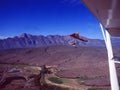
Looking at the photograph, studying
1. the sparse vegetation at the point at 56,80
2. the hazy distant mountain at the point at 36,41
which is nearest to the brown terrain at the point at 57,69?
the sparse vegetation at the point at 56,80

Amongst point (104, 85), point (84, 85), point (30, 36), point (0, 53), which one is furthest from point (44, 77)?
point (30, 36)

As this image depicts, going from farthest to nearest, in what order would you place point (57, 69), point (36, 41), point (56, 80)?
1. point (36, 41)
2. point (57, 69)
3. point (56, 80)

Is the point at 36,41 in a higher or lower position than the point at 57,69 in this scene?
higher

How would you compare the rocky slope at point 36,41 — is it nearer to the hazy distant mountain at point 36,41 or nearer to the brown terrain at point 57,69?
the hazy distant mountain at point 36,41

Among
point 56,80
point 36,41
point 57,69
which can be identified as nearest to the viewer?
point 56,80

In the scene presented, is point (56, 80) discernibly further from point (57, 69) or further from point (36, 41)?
point (36, 41)

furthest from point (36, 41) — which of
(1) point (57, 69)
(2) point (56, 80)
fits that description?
(2) point (56, 80)

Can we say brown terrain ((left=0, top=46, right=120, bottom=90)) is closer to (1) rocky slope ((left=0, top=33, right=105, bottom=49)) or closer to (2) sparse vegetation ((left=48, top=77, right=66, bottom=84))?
(2) sparse vegetation ((left=48, top=77, right=66, bottom=84))

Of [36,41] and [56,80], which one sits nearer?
[56,80]
